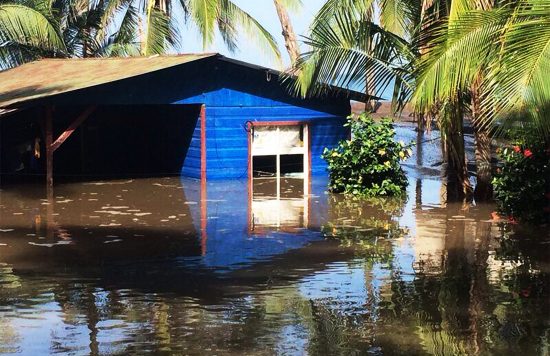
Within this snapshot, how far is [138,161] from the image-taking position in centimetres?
2428

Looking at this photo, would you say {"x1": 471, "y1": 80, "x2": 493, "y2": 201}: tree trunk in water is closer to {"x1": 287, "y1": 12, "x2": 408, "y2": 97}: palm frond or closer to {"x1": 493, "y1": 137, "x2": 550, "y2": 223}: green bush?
{"x1": 287, "y1": 12, "x2": 408, "y2": 97}: palm frond

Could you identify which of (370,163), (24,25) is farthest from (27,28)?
(370,163)

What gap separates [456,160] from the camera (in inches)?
684

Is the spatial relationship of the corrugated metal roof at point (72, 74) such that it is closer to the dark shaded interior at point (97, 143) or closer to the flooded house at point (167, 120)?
the flooded house at point (167, 120)

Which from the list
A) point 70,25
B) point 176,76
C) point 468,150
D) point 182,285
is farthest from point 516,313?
point 70,25

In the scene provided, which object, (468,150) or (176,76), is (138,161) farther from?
(468,150)

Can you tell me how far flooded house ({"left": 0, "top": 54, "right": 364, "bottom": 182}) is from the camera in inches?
792

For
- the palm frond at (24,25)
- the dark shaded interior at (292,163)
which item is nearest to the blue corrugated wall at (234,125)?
the dark shaded interior at (292,163)

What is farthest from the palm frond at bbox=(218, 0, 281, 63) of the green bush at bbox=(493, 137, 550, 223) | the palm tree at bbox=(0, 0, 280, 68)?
the green bush at bbox=(493, 137, 550, 223)

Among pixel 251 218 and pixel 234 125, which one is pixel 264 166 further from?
pixel 251 218

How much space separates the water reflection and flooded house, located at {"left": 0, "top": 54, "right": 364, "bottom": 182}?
4.09m

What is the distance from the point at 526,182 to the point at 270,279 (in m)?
5.68

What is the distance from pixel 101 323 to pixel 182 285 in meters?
1.72

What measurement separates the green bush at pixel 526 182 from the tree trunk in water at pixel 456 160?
1.64 m
